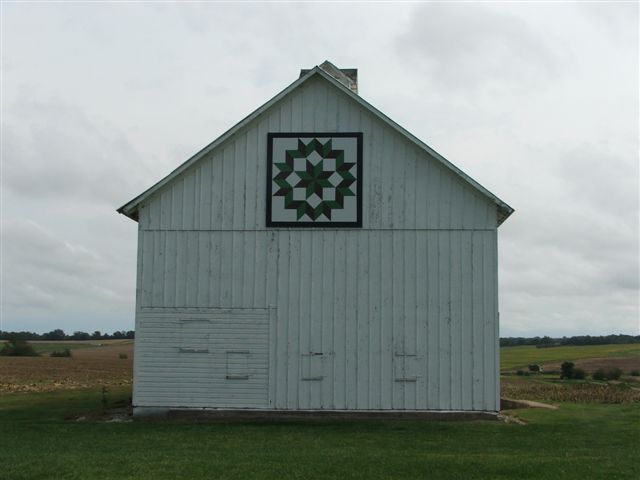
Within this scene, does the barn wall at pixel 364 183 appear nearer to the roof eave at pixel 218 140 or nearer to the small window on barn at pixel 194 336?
the roof eave at pixel 218 140

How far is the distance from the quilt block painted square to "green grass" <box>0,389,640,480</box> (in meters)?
5.60

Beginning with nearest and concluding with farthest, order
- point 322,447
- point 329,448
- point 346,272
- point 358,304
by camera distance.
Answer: point 329,448
point 322,447
point 358,304
point 346,272

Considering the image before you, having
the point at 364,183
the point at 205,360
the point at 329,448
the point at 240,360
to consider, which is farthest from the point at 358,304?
the point at 329,448

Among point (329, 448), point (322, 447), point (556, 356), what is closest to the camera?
point (329, 448)

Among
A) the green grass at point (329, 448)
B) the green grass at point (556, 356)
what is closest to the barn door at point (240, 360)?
the green grass at point (329, 448)

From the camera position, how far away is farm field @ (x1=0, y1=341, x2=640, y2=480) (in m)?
13.2

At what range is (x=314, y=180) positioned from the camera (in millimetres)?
22688

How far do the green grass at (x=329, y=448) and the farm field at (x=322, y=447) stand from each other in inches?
0.8

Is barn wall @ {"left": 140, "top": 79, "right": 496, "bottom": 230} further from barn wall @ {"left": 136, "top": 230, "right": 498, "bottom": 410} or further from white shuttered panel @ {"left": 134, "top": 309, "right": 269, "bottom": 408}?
white shuttered panel @ {"left": 134, "top": 309, "right": 269, "bottom": 408}

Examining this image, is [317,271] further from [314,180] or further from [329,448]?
[329,448]

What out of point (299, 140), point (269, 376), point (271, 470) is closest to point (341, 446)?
point (271, 470)

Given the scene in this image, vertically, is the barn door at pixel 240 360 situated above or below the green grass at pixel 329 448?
above

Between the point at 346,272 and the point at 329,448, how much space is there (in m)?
6.97

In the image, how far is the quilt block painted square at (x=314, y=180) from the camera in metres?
22.5
